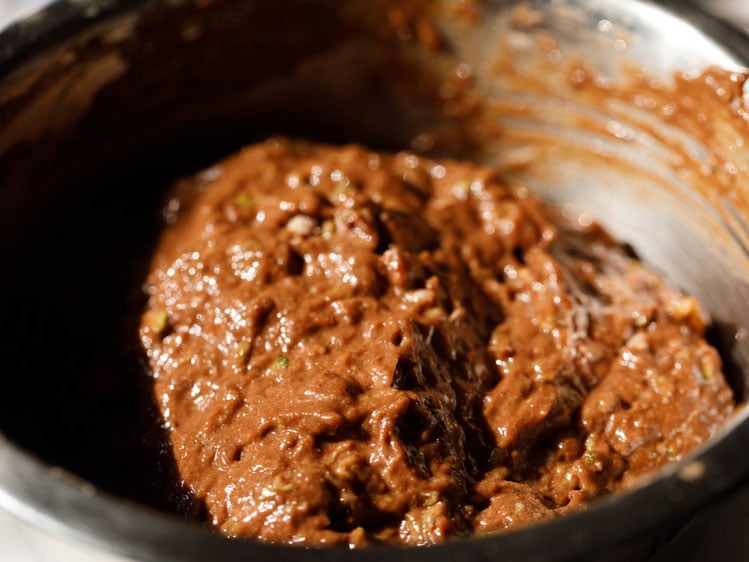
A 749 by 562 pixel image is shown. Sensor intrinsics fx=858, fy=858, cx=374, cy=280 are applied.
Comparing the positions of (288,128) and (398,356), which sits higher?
(398,356)

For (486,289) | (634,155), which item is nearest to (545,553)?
(486,289)

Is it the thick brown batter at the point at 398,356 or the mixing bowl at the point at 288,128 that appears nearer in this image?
the thick brown batter at the point at 398,356

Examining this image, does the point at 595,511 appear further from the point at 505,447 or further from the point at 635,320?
the point at 635,320

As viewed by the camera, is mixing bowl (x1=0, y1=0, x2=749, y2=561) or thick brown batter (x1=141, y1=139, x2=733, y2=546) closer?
thick brown batter (x1=141, y1=139, x2=733, y2=546)
